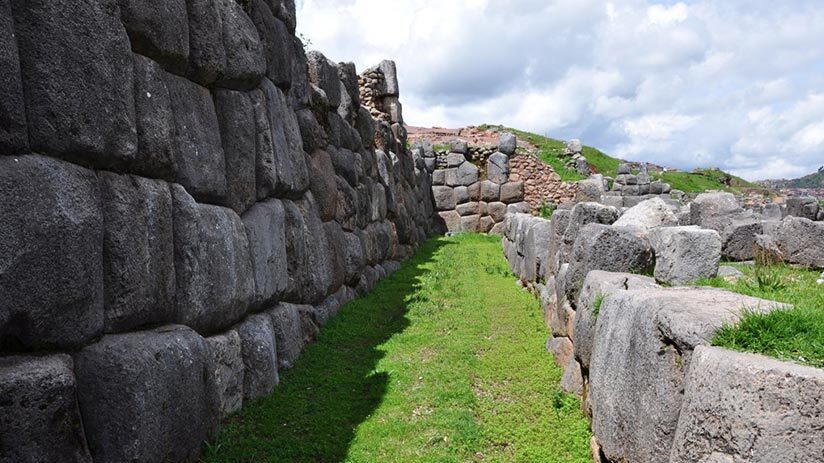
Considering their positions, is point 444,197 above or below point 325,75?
below

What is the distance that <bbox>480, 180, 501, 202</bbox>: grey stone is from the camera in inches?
1074

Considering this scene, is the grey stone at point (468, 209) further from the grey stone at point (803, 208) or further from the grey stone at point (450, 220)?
the grey stone at point (803, 208)

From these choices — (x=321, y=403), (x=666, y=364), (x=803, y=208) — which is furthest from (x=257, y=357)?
(x=803, y=208)

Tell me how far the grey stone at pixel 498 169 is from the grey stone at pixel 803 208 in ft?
35.8

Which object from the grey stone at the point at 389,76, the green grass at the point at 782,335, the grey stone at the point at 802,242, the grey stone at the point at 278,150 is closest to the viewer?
the green grass at the point at 782,335

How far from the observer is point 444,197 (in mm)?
28125

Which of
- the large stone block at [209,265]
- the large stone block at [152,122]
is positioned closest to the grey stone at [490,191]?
the large stone block at [209,265]

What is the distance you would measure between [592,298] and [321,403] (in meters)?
2.71

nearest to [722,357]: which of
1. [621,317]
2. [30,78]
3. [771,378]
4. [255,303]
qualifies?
[771,378]

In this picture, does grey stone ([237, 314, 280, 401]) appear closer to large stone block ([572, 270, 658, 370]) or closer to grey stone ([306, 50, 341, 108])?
large stone block ([572, 270, 658, 370])

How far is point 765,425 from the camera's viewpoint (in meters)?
2.46

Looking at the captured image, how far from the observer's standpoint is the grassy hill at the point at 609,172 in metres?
30.7

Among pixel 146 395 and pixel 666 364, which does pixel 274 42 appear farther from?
pixel 666 364

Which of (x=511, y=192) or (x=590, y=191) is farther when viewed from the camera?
(x=511, y=192)
